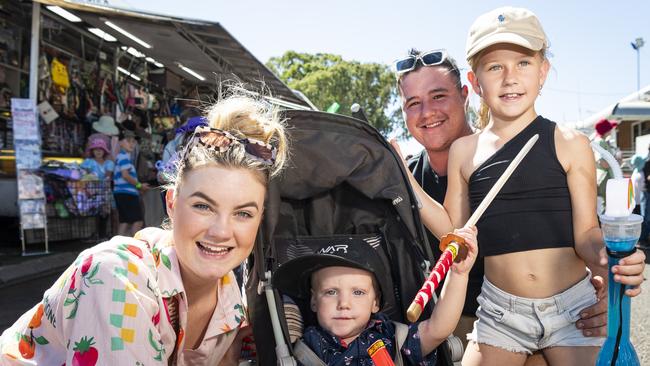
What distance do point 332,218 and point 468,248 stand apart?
968 millimetres

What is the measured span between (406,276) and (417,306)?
3.59 ft

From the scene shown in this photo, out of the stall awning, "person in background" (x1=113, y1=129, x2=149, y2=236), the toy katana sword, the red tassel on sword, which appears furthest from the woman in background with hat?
the toy katana sword

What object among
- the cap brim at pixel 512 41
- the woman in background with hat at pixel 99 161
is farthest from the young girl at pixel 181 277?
the woman in background with hat at pixel 99 161

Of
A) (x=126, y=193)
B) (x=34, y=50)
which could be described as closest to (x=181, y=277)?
(x=126, y=193)

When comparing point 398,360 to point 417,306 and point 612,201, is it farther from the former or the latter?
point 612,201

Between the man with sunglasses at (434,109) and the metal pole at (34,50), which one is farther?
the metal pole at (34,50)

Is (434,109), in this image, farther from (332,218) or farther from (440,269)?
(440,269)

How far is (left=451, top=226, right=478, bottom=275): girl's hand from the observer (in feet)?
6.23

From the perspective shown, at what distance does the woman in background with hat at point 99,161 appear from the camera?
353 inches

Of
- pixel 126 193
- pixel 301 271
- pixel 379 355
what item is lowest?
pixel 379 355

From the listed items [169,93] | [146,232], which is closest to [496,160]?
[146,232]

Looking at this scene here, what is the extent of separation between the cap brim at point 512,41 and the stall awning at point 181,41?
13.5ft

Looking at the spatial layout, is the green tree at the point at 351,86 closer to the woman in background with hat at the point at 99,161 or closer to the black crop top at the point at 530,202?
the woman in background with hat at the point at 99,161

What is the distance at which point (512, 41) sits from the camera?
2135mm
